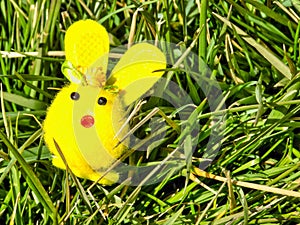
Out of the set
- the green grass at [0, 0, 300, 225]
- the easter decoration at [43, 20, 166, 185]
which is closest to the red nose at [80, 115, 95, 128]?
the easter decoration at [43, 20, 166, 185]

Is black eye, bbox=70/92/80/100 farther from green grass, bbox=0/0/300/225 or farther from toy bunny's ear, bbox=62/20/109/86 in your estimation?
green grass, bbox=0/0/300/225

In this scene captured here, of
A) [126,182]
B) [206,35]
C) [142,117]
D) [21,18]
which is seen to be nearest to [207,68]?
[206,35]

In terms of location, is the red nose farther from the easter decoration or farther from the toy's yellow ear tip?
the toy's yellow ear tip

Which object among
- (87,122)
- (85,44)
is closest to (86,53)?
(85,44)

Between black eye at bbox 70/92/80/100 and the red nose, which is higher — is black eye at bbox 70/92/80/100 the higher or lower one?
the higher one

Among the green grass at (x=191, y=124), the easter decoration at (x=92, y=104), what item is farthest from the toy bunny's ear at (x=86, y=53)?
the green grass at (x=191, y=124)

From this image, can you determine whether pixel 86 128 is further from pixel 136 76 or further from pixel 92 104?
pixel 136 76

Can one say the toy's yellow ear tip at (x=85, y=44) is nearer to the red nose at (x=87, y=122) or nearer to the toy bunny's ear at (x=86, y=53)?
the toy bunny's ear at (x=86, y=53)

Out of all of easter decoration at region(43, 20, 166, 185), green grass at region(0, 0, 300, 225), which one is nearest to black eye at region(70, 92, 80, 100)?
easter decoration at region(43, 20, 166, 185)
